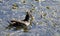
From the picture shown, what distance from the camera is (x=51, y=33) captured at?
600cm

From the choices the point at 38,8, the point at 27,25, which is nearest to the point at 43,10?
the point at 38,8

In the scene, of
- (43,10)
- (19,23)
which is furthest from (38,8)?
(19,23)

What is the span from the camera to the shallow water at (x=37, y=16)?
5.97 metres

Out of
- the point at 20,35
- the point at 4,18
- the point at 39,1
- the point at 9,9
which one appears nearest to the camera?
the point at 20,35

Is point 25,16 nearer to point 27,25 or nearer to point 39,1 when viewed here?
point 27,25

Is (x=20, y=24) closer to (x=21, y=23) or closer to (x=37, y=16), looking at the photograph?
(x=21, y=23)

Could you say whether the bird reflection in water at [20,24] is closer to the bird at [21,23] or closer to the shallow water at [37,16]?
the bird at [21,23]

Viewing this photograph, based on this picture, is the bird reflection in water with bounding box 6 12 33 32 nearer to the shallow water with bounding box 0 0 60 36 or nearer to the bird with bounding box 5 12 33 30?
the bird with bounding box 5 12 33 30

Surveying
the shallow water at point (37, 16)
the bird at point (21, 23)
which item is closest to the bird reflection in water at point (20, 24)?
the bird at point (21, 23)

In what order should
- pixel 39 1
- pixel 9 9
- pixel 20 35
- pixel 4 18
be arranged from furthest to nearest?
pixel 39 1, pixel 9 9, pixel 4 18, pixel 20 35

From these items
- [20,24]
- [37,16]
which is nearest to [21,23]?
[20,24]

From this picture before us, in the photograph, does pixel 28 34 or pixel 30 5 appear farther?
pixel 30 5

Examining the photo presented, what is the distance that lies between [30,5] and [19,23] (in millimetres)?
1505

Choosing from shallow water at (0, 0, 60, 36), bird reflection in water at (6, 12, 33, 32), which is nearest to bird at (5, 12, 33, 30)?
bird reflection in water at (6, 12, 33, 32)
